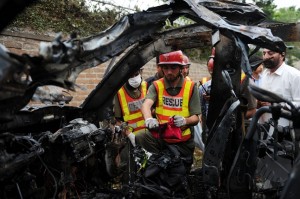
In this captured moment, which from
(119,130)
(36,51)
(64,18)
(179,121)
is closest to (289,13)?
(64,18)

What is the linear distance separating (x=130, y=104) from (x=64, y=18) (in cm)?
304

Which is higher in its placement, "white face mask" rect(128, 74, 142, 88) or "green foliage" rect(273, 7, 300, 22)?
"green foliage" rect(273, 7, 300, 22)

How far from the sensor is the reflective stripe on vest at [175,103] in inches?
155

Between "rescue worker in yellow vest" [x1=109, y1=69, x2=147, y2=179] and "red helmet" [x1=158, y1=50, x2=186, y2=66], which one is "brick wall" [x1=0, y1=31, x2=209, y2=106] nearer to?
"rescue worker in yellow vest" [x1=109, y1=69, x2=147, y2=179]

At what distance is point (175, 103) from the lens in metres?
3.95

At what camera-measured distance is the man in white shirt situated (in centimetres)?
419

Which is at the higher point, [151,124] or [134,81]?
[134,81]

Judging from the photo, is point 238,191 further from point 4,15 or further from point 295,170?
point 4,15

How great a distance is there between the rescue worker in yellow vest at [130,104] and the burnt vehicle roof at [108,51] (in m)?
1.14

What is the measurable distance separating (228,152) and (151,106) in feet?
4.00

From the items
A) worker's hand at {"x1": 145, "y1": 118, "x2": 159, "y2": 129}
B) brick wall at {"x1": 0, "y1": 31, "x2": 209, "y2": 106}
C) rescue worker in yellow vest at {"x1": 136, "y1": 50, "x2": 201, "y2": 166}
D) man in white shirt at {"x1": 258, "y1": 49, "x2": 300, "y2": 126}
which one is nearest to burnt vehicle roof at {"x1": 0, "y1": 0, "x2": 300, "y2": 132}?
worker's hand at {"x1": 145, "y1": 118, "x2": 159, "y2": 129}

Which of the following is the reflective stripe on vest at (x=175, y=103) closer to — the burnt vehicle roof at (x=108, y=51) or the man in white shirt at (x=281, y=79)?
the burnt vehicle roof at (x=108, y=51)

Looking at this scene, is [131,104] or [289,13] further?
[289,13]

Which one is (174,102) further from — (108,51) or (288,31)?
(288,31)
